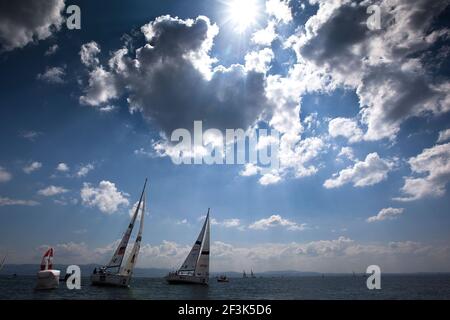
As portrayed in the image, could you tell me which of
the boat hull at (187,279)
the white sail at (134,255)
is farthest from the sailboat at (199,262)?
the white sail at (134,255)

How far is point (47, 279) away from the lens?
62844 mm

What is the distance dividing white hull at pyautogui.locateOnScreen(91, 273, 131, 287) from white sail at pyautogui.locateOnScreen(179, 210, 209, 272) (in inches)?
835

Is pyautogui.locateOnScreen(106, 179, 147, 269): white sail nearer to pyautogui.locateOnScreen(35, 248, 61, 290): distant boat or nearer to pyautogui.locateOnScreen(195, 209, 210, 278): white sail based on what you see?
pyautogui.locateOnScreen(35, 248, 61, 290): distant boat

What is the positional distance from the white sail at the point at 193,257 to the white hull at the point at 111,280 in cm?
2120

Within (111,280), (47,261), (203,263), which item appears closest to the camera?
(47,261)

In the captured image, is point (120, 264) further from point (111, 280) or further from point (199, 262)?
point (199, 262)

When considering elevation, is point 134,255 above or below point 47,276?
above

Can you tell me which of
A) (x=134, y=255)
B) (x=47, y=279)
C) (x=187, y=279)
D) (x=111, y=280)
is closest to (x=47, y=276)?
(x=47, y=279)

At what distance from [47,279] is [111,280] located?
12.4m

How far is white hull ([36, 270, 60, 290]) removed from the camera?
6225 centimetres
